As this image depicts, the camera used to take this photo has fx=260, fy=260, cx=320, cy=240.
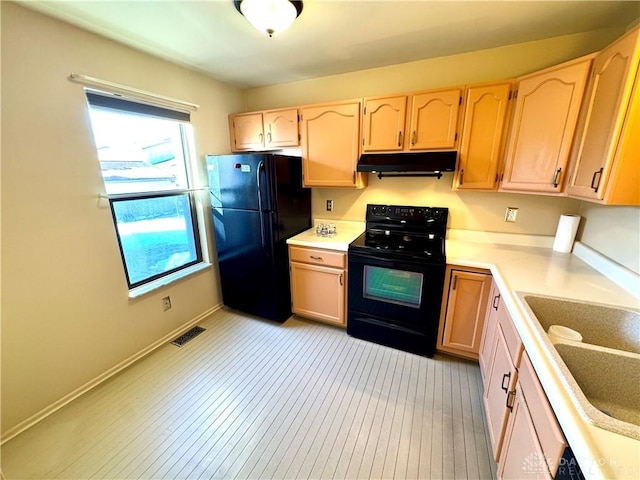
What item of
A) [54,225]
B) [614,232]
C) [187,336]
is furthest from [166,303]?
[614,232]

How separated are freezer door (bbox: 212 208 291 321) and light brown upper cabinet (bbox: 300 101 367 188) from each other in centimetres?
63

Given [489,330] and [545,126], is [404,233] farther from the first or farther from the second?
[545,126]

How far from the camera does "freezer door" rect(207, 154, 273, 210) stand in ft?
7.39

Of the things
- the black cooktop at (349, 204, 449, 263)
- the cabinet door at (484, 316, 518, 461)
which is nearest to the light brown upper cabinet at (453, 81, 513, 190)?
the black cooktop at (349, 204, 449, 263)

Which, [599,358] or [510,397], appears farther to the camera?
[510,397]

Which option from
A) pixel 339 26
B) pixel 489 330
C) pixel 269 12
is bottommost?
pixel 489 330

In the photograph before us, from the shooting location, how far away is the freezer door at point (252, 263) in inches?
95.2

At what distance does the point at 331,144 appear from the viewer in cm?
237

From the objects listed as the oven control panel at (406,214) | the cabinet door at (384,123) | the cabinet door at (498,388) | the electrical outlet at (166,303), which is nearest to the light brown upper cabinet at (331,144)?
the cabinet door at (384,123)

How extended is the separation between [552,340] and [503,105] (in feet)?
5.25

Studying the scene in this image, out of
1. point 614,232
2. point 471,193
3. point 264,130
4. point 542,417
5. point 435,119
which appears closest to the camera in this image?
point 542,417

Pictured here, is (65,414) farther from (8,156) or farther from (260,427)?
(8,156)

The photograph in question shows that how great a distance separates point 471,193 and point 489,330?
116 centimetres

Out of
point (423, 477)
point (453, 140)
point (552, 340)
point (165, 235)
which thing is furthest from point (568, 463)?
point (165, 235)
